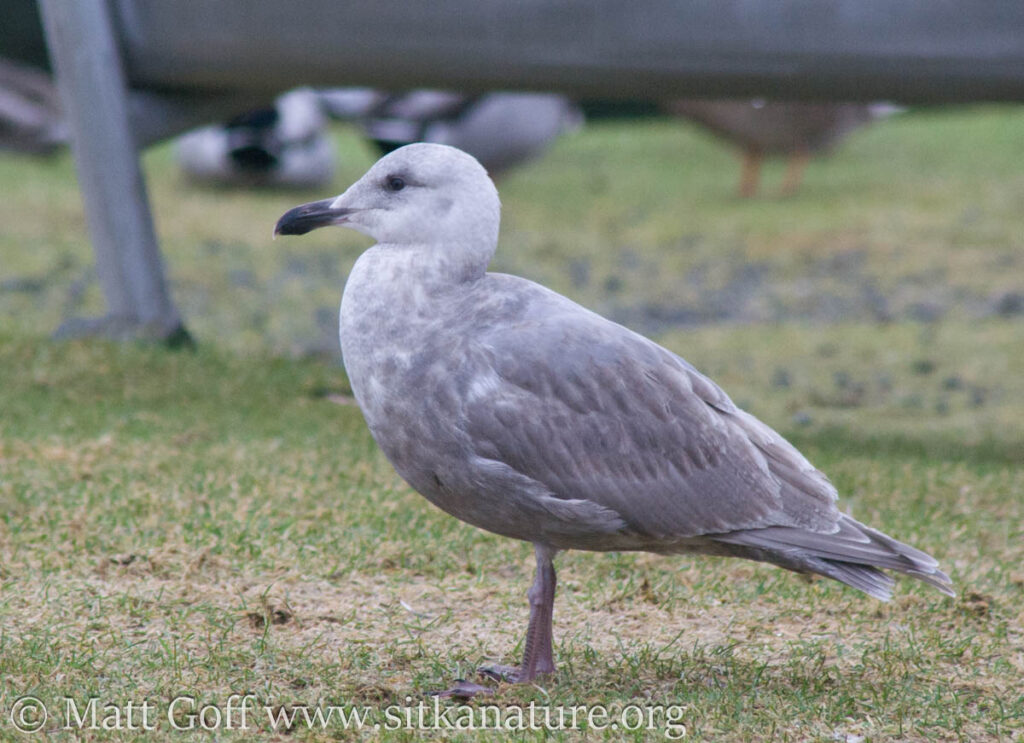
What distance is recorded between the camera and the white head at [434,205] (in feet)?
10.5

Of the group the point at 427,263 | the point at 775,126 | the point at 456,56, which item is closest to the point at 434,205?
the point at 427,263

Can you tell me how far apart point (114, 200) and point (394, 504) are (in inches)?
107

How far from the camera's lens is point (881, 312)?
28.4ft

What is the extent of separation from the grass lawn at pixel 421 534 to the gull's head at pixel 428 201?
1048mm

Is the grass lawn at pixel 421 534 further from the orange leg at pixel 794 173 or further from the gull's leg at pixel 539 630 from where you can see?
the orange leg at pixel 794 173

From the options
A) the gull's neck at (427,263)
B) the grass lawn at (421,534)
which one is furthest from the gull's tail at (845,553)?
the gull's neck at (427,263)

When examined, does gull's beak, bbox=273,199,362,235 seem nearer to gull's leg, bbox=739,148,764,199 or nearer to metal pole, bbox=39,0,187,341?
metal pole, bbox=39,0,187,341

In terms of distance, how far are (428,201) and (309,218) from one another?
333 millimetres

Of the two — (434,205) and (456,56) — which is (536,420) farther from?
(456,56)

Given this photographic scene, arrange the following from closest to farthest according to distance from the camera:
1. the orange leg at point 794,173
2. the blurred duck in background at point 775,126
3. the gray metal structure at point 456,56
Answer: the gray metal structure at point 456,56 → the blurred duck in background at point 775,126 → the orange leg at point 794,173

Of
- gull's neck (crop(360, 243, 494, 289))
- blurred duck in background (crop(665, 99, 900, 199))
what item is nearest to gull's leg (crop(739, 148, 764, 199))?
blurred duck in background (crop(665, 99, 900, 199))

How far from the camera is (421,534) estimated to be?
425 cm

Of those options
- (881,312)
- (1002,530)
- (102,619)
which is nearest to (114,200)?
(102,619)

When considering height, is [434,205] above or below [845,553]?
above
